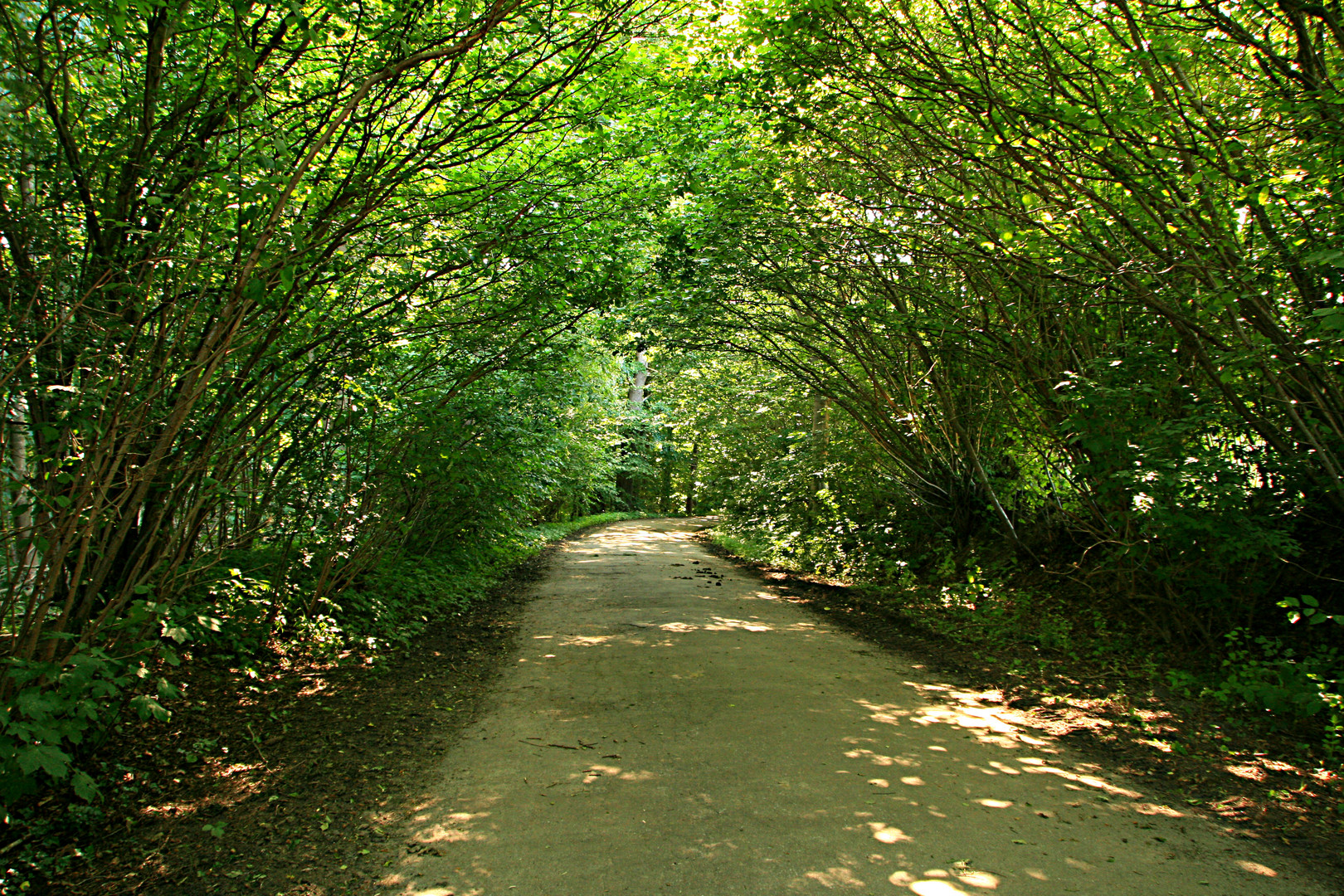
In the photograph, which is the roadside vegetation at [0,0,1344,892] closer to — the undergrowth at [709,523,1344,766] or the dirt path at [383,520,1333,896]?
the undergrowth at [709,523,1344,766]

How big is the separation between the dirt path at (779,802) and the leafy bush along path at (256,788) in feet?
1.10

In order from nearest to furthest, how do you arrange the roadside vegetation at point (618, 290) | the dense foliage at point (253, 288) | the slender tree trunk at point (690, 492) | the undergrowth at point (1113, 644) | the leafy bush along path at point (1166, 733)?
the dense foliage at point (253, 288) < the roadside vegetation at point (618, 290) < the leafy bush along path at point (1166, 733) < the undergrowth at point (1113, 644) < the slender tree trunk at point (690, 492)

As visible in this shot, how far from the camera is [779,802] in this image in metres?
3.92

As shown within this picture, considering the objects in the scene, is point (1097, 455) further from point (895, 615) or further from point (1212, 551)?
point (895, 615)

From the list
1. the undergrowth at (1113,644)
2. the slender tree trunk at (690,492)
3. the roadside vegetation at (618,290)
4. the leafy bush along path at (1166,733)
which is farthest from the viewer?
the slender tree trunk at (690,492)

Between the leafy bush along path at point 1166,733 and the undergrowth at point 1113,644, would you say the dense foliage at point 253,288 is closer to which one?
the leafy bush along path at point 1166,733

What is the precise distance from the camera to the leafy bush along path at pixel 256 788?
321 cm

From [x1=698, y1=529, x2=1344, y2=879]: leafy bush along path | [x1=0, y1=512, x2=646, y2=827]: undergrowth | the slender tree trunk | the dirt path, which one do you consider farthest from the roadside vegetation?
the slender tree trunk

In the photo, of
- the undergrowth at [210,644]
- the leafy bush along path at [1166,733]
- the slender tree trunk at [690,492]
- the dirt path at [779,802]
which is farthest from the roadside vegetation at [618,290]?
the slender tree trunk at [690,492]

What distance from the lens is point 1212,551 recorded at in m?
5.99

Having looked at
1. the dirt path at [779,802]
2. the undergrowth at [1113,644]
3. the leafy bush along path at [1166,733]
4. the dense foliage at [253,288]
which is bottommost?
the dirt path at [779,802]

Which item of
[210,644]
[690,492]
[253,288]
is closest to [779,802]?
[253,288]

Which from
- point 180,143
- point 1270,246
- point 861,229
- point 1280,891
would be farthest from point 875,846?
point 861,229

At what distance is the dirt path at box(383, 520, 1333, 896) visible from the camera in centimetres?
323
